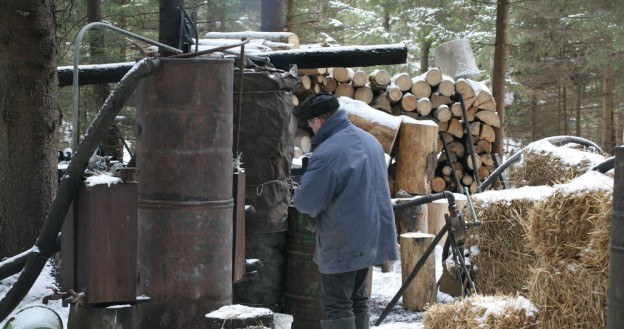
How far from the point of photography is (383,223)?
218 inches

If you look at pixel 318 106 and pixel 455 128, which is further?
pixel 455 128

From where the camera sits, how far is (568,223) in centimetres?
441

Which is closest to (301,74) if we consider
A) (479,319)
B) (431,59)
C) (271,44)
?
(271,44)

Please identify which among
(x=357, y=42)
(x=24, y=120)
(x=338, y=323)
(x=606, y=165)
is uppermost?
(x=357, y=42)

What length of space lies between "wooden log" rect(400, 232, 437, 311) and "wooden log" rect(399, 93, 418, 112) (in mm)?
5084

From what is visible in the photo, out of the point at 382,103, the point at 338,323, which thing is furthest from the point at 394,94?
the point at 338,323

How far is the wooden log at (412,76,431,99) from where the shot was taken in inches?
519

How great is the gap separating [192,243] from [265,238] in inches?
65.8

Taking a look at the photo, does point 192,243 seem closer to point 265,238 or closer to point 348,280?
point 348,280

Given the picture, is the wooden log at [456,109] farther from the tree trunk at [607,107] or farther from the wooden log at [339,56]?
the tree trunk at [607,107]

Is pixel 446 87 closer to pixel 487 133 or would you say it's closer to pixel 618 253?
pixel 487 133

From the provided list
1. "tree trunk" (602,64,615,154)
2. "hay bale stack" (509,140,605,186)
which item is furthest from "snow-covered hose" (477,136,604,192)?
"tree trunk" (602,64,615,154)

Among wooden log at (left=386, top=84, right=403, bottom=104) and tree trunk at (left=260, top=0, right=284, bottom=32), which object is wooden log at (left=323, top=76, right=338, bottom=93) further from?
tree trunk at (left=260, top=0, right=284, bottom=32)

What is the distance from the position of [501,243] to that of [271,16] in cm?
1012
